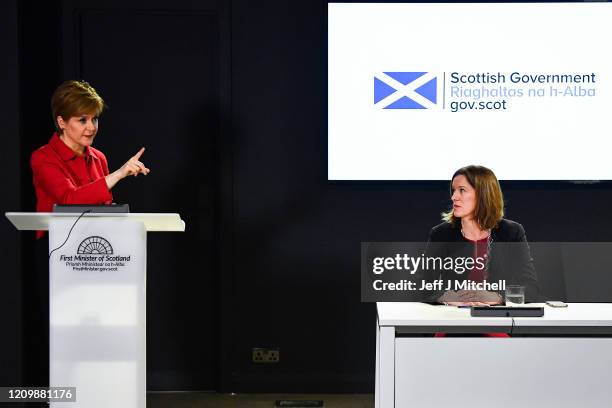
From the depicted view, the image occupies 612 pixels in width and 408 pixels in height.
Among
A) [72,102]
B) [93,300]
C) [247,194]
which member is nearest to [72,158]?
[72,102]

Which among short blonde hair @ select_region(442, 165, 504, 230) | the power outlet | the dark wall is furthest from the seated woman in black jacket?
the dark wall

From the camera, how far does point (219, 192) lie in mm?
4328

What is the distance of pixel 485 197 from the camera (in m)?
3.39

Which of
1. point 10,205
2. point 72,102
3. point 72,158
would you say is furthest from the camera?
point 10,205

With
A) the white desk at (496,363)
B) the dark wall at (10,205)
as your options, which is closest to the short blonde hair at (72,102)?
the dark wall at (10,205)

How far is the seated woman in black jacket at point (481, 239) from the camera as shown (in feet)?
11.0

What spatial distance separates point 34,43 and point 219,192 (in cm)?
133

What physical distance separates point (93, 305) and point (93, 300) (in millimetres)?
20

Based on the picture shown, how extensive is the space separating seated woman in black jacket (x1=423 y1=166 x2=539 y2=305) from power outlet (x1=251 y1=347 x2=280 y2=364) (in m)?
1.29

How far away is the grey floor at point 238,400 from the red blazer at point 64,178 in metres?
1.54

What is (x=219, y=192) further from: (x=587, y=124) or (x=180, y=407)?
(x=587, y=124)

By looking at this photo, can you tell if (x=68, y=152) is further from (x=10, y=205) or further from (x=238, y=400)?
(x=238, y=400)

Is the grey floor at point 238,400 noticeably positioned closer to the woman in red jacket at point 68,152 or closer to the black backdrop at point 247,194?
the black backdrop at point 247,194

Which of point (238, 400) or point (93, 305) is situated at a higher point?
point (93, 305)
